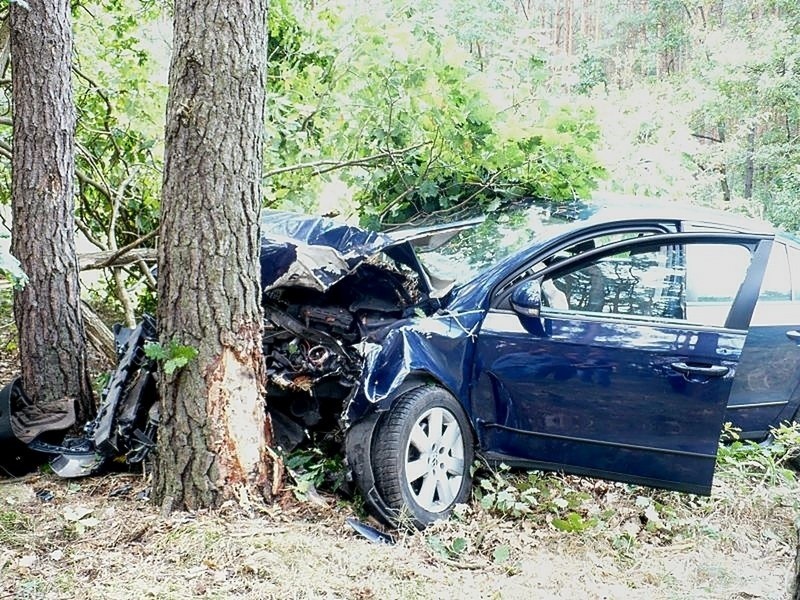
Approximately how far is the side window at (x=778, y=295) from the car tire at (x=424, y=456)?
2.11 metres

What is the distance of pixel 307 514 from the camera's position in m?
3.49

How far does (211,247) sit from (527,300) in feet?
5.09

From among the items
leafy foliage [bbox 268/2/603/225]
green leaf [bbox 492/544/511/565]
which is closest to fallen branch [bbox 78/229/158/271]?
leafy foliage [bbox 268/2/603/225]

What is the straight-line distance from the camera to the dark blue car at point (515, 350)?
11.7 ft

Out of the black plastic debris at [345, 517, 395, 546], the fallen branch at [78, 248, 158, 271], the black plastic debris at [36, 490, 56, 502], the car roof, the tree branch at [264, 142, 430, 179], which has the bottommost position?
the black plastic debris at [345, 517, 395, 546]

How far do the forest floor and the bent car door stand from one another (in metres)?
0.33

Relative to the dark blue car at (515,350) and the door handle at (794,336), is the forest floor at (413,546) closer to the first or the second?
the dark blue car at (515,350)

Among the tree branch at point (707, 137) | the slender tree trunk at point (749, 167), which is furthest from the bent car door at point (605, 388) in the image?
the tree branch at point (707, 137)

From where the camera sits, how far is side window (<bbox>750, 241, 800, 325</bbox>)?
4523 mm

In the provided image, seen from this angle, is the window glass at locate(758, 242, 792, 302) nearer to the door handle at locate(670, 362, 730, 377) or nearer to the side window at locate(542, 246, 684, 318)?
the side window at locate(542, 246, 684, 318)

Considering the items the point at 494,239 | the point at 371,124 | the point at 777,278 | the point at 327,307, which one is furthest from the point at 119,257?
the point at 777,278

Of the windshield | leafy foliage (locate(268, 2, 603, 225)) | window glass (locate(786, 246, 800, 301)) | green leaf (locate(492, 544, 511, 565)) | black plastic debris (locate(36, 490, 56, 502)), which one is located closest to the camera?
green leaf (locate(492, 544, 511, 565))

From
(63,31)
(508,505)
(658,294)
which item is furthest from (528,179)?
(63,31)

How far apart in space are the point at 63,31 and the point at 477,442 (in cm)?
351
